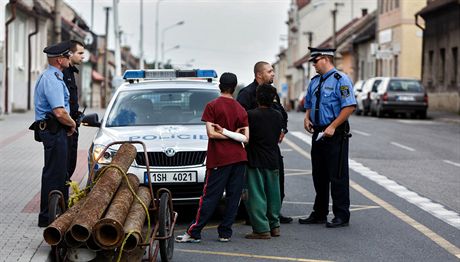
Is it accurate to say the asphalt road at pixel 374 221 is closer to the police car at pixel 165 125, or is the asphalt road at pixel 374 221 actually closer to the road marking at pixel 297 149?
the road marking at pixel 297 149

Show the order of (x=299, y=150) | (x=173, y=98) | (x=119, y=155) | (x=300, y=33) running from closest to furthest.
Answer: (x=119, y=155)
(x=173, y=98)
(x=299, y=150)
(x=300, y=33)

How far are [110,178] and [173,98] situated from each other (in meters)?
4.46

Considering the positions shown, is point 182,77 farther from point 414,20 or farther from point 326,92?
point 414,20

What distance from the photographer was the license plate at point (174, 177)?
1145 centimetres

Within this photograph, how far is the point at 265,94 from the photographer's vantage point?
428 inches

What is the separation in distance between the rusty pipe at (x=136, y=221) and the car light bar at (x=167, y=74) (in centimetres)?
471

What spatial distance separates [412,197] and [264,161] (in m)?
4.12

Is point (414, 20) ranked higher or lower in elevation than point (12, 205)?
higher

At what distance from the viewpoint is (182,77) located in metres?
14.6

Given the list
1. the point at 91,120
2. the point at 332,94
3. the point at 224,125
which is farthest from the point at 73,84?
the point at 332,94

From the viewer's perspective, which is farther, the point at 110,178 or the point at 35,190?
the point at 35,190

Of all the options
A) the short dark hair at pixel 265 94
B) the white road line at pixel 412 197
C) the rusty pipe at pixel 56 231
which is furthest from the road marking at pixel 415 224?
→ the rusty pipe at pixel 56 231

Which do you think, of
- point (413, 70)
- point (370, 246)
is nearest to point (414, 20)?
point (413, 70)

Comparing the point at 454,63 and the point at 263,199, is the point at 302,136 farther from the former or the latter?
the point at 454,63
